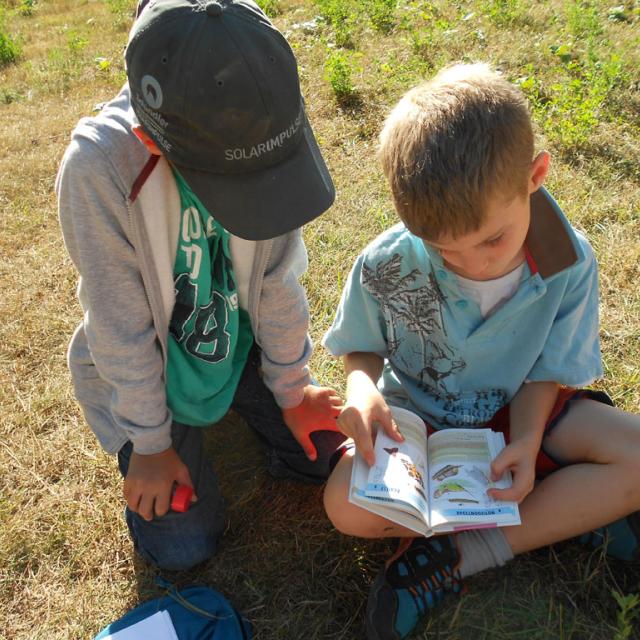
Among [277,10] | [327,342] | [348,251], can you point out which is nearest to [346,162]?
[348,251]

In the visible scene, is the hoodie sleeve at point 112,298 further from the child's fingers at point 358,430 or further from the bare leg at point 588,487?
the bare leg at point 588,487

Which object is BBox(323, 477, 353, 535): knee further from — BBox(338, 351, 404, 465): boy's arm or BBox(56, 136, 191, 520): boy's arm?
BBox(56, 136, 191, 520): boy's arm

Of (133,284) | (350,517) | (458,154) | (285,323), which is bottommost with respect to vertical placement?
(350,517)

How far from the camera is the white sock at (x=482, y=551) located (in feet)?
5.33

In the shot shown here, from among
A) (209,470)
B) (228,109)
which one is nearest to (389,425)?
(209,470)

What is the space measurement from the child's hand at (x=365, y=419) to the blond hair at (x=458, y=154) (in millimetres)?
415

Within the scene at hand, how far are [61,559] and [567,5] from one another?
4295 millimetres

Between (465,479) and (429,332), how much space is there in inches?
15.1

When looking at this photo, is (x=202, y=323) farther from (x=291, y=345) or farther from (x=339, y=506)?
(x=339, y=506)

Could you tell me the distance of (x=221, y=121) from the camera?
117 cm

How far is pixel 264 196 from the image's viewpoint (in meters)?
1.28

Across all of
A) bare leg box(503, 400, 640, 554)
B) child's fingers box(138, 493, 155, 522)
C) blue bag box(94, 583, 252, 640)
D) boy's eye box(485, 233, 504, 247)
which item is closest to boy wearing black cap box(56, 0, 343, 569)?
child's fingers box(138, 493, 155, 522)

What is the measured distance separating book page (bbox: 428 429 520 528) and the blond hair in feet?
1.55

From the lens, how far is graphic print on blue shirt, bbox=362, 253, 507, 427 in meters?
1.71
